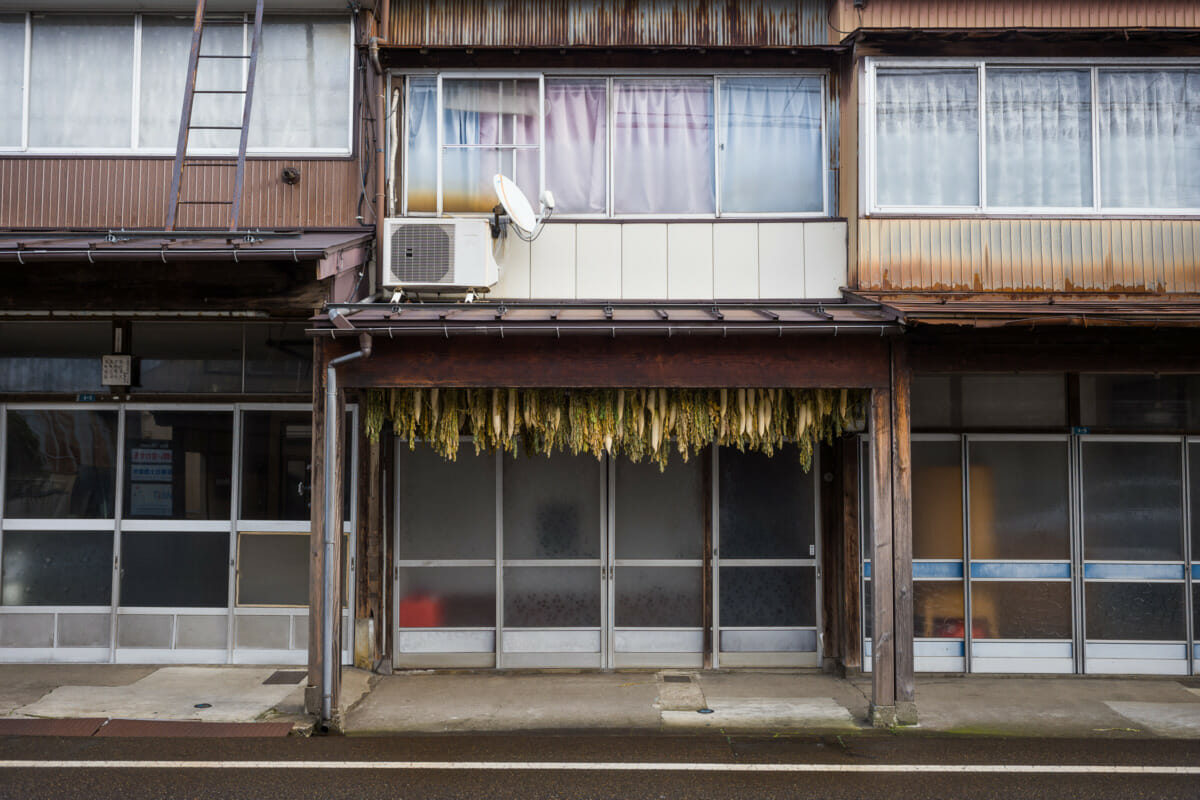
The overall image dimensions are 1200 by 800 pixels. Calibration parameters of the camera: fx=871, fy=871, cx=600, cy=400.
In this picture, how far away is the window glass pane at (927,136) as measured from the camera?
8781 millimetres

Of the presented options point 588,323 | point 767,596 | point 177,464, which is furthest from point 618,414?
point 177,464

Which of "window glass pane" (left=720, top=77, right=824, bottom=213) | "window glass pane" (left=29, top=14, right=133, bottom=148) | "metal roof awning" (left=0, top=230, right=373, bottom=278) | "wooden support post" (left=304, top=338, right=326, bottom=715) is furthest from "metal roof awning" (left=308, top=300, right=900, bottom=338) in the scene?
"window glass pane" (left=29, top=14, right=133, bottom=148)

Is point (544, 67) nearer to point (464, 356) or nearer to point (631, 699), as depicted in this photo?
point (464, 356)

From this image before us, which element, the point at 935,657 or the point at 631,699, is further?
the point at 935,657

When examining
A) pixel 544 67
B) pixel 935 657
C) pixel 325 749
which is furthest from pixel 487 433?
pixel 935 657

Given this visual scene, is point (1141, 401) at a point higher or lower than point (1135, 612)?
higher

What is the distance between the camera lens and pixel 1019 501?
9516 mm

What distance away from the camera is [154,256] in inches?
295

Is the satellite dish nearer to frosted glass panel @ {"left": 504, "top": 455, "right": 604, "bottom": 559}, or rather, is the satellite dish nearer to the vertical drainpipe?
the vertical drainpipe

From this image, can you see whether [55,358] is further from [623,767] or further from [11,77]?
[623,767]

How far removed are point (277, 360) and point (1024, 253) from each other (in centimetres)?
799

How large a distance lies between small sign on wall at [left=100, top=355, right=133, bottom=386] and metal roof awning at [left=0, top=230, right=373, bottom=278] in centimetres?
170

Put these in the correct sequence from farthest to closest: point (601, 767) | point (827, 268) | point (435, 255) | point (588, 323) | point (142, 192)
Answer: point (142, 192), point (827, 268), point (435, 255), point (588, 323), point (601, 767)

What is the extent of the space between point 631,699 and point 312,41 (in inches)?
303
